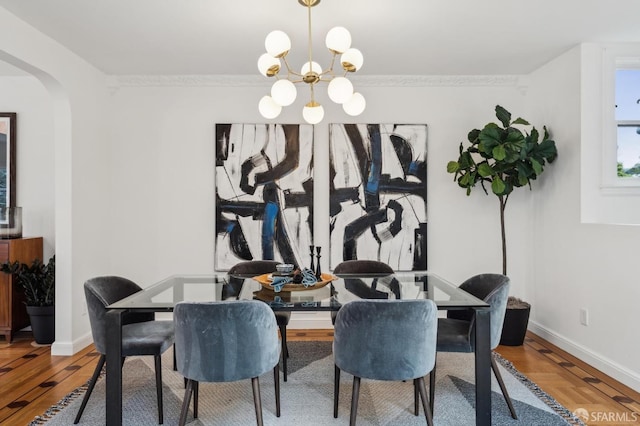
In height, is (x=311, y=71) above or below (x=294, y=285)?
above

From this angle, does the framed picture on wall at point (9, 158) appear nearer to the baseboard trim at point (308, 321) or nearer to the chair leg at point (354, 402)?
the baseboard trim at point (308, 321)

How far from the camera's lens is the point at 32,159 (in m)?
4.22

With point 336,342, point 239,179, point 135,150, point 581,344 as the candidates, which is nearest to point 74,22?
point 135,150

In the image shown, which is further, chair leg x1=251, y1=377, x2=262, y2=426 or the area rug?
the area rug

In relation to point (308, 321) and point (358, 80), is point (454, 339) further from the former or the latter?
point (358, 80)

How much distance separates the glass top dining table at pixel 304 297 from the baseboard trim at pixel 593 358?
4.89 ft

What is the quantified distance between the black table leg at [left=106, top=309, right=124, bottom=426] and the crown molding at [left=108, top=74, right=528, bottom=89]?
2790 millimetres

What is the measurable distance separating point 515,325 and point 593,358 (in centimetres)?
61

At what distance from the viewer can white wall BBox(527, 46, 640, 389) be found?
9.64 feet

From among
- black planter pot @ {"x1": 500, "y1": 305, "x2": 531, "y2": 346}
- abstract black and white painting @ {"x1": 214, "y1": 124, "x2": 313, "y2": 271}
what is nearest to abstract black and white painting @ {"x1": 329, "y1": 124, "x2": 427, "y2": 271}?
abstract black and white painting @ {"x1": 214, "y1": 124, "x2": 313, "y2": 271}

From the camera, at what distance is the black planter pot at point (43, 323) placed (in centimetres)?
368

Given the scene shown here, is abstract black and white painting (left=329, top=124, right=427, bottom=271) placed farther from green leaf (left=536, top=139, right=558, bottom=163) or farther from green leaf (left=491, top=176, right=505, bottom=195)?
green leaf (left=536, top=139, right=558, bottom=163)

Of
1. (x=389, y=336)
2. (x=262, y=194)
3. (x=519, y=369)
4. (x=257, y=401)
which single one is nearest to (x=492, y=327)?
(x=389, y=336)

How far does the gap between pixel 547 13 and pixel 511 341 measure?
8.71ft
